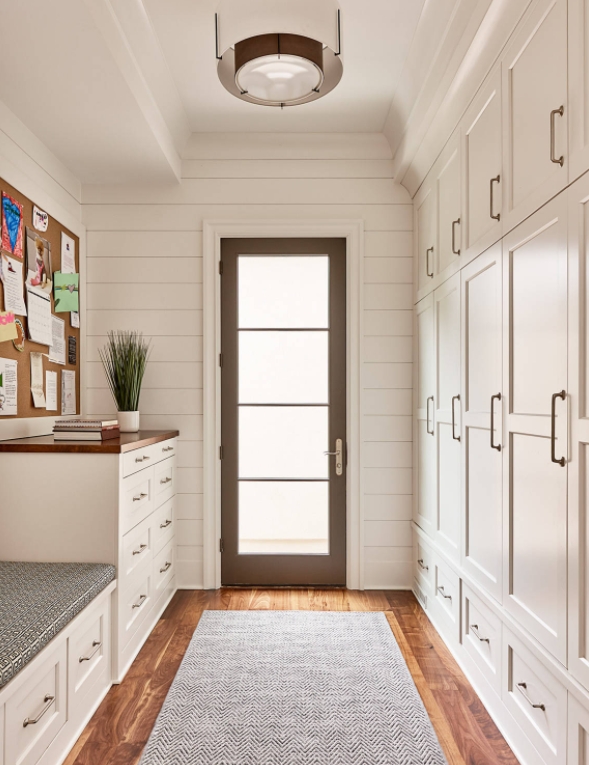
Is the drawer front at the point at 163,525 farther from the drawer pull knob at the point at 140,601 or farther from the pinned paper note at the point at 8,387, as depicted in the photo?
the pinned paper note at the point at 8,387

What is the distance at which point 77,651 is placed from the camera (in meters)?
2.02

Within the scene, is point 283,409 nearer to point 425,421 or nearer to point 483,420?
point 425,421

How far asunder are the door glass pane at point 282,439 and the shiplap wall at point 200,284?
0.27 metres

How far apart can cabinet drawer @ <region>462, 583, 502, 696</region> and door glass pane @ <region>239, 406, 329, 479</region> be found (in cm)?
134

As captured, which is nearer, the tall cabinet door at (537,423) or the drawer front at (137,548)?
the tall cabinet door at (537,423)

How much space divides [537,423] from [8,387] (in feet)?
7.12

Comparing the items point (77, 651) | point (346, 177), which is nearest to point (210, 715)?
point (77, 651)

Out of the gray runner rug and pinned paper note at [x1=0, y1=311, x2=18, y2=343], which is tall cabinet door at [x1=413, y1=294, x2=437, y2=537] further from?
pinned paper note at [x1=0, y1=311, x2=18, y2=343]

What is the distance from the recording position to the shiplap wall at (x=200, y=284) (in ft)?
11.8

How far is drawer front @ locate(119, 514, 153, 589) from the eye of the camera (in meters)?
2.51

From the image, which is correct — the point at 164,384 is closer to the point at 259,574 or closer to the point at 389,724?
the point at 259,574

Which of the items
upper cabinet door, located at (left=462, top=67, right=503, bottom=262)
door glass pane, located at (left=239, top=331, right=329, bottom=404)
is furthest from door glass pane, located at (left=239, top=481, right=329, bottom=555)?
upper cabinet door, located at (left=462, top=67, right=503, bottom=262)

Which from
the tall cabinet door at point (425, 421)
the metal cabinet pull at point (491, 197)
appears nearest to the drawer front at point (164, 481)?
the tall cabinet door at point (425, 421)

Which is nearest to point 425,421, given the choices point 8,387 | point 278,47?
point 278,47
